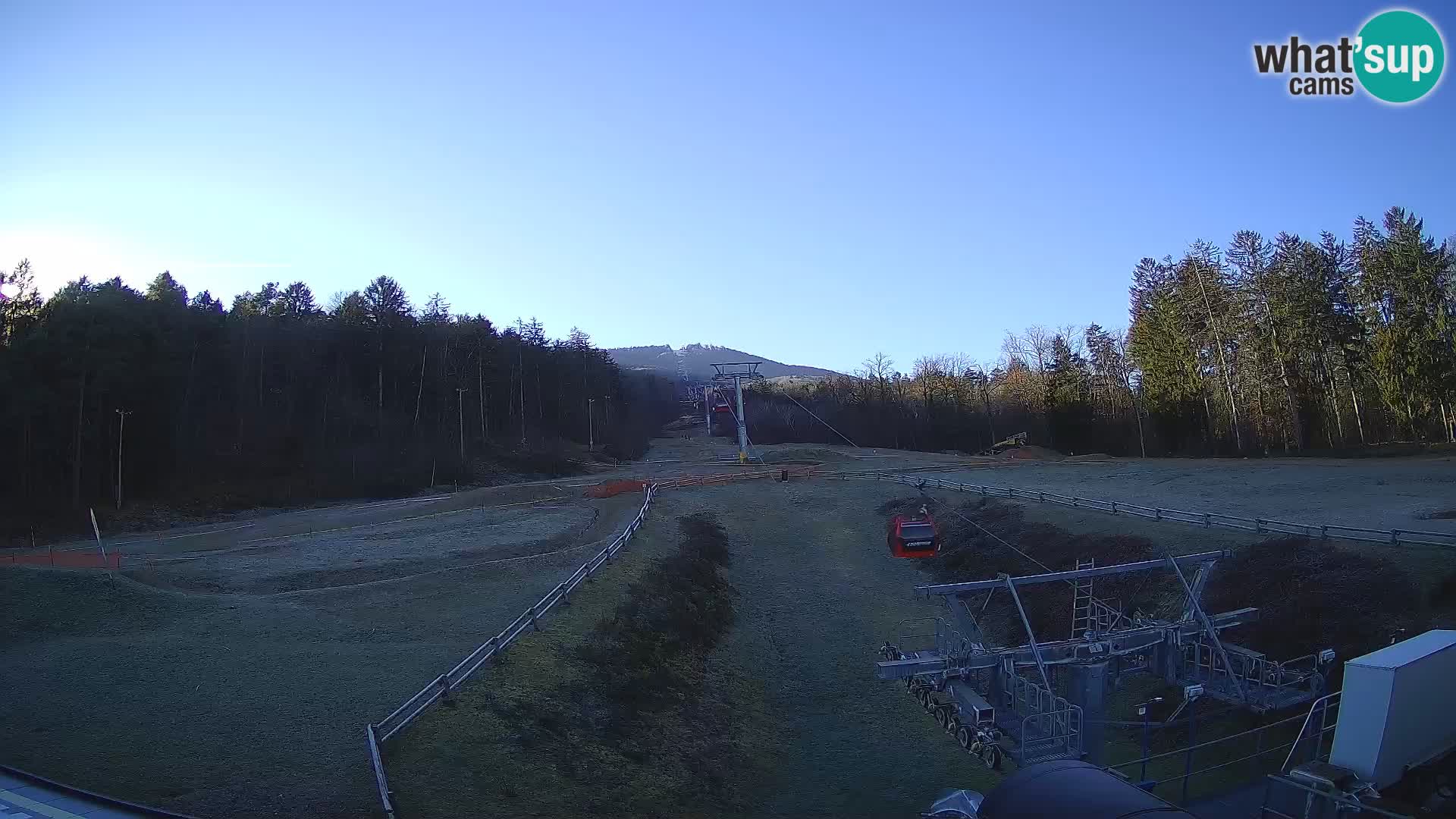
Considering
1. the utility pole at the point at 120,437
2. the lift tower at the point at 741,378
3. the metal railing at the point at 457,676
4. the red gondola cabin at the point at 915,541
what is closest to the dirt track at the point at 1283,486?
the red gondola cabin at the point at 915,541

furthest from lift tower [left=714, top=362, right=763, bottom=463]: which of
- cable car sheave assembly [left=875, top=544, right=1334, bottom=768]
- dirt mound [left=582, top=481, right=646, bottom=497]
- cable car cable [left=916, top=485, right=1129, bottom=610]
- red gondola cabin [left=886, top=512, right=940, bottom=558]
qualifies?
cable car sheave assembly [left=875, top=544, right=1334, bottom=768]

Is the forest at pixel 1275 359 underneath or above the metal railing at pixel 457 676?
above

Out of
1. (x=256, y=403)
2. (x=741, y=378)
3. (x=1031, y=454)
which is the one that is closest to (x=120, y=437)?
(x=256, y=403)

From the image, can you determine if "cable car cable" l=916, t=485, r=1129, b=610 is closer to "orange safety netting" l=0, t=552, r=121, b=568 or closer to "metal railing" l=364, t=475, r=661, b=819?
"metal railing" l=364, t=475, r=661, b=819

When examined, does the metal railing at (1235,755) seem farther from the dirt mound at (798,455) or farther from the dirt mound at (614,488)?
the dirt mound at (798,455)

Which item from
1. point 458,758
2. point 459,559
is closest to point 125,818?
point 458,758

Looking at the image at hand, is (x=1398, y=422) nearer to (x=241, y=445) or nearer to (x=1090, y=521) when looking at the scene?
(x=1090, y=521)

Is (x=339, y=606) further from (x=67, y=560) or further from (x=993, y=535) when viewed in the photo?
(x=993, y=535)

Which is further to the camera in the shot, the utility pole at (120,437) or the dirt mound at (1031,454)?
the dirt mound at (1031,454)
